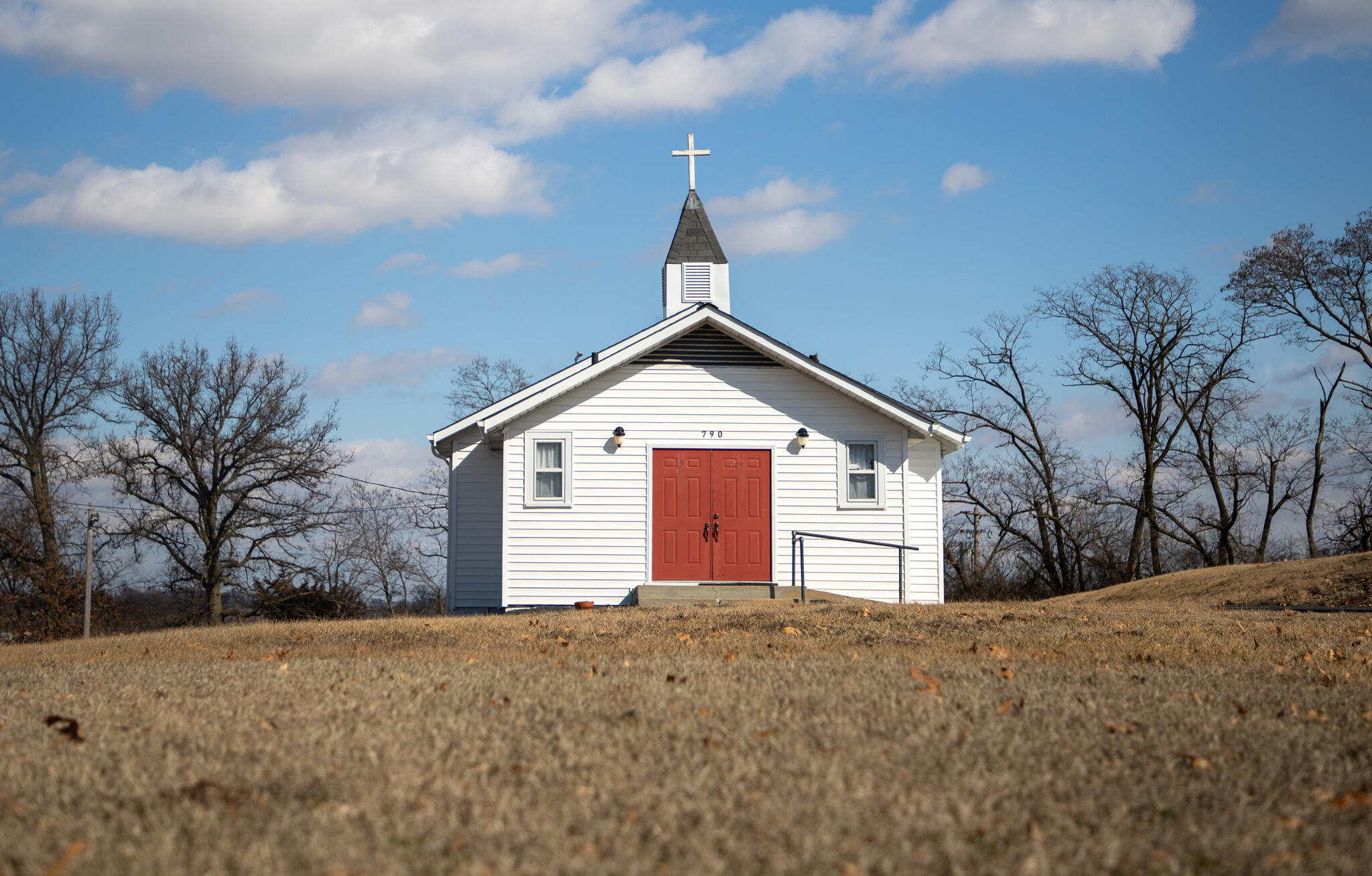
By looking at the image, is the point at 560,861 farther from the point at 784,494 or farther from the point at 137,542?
the point at 137,542

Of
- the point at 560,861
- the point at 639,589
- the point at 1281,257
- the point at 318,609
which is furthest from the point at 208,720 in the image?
the point at 1281,257

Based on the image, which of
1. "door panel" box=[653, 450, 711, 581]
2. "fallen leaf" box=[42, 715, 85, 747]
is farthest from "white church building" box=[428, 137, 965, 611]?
"fallen leaf" box=[42, 715, 85, 747]

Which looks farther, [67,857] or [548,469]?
[548,469]

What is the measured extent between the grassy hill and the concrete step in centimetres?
382

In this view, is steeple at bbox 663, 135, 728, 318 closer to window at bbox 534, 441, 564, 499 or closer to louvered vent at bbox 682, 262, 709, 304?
louvered vent at bbox 682, 262, 709, 304

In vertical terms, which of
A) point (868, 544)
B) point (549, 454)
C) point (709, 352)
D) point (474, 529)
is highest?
point (709, 352)

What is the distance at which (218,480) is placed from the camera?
36.8 m

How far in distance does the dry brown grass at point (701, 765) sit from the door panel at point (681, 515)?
9.40 meters

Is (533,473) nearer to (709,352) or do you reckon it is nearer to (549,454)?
(549,454)

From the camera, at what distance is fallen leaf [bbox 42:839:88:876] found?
3318mm

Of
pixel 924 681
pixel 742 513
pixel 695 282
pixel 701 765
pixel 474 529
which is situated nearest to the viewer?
pixel 701 765

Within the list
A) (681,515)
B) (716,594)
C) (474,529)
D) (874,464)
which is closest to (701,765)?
(716,594)

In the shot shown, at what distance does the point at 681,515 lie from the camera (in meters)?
17.8

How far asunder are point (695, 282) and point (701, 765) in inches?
703
